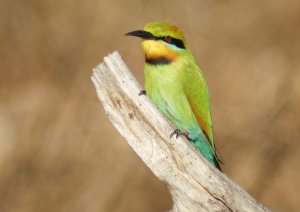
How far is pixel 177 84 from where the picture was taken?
277 cm

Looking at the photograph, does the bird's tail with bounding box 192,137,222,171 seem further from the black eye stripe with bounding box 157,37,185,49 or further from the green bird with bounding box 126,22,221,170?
the black eye stripe with bounding box 157,37,185,49

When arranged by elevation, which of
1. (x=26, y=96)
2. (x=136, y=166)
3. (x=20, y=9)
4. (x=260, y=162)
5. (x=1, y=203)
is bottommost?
(x=260, y=162)

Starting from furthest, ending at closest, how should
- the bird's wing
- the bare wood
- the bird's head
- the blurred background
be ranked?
1. the blurred background
2. the bird's wing
3. the bird's head
4. the bare wood

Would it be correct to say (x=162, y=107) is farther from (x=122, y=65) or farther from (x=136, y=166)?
(x=136, y=166)

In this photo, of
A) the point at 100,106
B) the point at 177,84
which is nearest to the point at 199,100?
the point at 177,84

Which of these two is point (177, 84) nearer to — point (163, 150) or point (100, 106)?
point (163, 150)

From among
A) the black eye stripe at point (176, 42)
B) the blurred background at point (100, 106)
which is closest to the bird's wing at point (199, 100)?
the black eye stripe at point (176, 42)

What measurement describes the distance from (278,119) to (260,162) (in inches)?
10.1

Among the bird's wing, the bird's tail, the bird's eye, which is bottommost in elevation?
the bird's tail

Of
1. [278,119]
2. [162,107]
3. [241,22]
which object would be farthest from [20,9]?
[162,107]

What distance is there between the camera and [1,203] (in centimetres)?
445

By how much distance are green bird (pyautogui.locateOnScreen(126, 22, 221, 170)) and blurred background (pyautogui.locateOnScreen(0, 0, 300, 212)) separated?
163cm

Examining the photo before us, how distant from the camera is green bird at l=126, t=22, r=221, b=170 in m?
2.68

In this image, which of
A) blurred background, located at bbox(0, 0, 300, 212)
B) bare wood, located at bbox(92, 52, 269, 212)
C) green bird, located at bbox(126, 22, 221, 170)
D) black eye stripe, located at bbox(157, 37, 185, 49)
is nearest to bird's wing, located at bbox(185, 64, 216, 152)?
green bird, located at bbox(126, 22, 221, 170)
